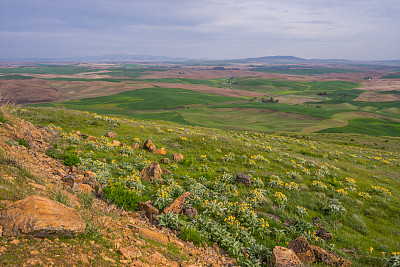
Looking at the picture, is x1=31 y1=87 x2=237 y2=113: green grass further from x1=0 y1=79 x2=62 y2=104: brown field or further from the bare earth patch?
the bare earth patch

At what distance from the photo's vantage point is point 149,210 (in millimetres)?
7402

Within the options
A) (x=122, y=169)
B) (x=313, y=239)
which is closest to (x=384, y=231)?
(x=313, y=239)

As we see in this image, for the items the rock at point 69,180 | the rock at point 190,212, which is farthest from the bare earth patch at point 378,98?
the rock at point 69,180

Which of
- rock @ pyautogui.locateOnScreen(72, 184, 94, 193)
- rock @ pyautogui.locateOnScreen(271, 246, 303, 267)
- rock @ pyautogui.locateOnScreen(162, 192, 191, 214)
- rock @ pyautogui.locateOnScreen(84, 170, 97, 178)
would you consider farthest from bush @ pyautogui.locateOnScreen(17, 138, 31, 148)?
rock @ pyautogui.locateOnScreen(271, 246, 303, 267)

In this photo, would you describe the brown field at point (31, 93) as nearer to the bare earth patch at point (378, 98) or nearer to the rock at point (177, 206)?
the rock at point (177, 206)

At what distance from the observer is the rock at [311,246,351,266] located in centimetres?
678

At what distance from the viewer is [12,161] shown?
644cm

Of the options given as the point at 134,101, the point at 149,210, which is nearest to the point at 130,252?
the point at 149,210

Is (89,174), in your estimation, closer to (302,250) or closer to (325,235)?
(302,250)

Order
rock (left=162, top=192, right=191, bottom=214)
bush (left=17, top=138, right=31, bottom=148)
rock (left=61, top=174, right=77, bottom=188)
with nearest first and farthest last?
rock (left=61, top=174, right=77, bottom=188) < rock (left=162, top=192, right=191, bottom=214) < bush (left=17, top=138, right=31, bottom=148)

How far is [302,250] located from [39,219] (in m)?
7.42

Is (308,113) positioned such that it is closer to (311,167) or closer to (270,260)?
(311,167)

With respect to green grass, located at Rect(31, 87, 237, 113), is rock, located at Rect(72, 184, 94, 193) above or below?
below

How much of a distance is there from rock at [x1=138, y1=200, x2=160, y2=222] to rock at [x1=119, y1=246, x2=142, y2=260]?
2303 mm
